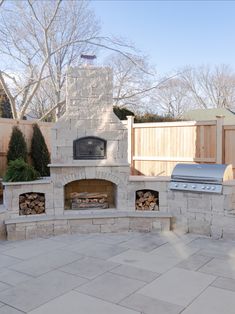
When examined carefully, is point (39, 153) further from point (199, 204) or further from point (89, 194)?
point (199, 204)

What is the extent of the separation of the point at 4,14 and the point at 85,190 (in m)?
9.55

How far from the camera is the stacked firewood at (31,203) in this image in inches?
216

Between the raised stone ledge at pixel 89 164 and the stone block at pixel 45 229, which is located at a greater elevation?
the raised stone ledge at pixel 89 164

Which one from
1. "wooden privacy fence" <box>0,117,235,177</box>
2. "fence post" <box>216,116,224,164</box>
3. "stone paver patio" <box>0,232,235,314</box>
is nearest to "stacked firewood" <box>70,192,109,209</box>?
"stone paver patio" <box>0,232,235,314</box>

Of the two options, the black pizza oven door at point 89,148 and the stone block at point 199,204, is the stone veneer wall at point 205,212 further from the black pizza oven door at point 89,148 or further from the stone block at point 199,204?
the black pizza oven door at point 89,148

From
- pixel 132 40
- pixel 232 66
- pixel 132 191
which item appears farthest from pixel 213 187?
pixel 232 66

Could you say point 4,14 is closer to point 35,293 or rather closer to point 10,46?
point 10,46

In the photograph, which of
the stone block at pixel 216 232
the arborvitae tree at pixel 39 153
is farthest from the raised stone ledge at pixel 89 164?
the arborvitae tree at pixel 39 153

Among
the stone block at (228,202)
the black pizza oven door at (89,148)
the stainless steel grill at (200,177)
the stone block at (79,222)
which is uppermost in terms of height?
the black pizza oven door at (89,148)

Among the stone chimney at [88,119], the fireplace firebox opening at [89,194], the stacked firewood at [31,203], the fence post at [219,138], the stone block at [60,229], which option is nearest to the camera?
the stone block at [60,229]

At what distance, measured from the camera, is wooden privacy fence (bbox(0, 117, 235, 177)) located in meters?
7.02

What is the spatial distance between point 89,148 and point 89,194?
0.90 meters

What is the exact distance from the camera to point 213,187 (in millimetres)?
5145

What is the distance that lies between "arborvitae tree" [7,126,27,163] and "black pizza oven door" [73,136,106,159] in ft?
6.58
